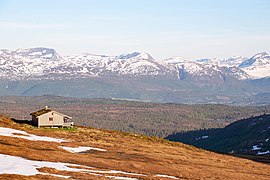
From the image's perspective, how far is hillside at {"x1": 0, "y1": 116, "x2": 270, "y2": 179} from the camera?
48281 mm

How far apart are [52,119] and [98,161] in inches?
1710

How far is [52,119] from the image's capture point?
102 metres

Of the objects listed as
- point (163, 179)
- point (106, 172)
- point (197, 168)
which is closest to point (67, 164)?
point (106, 172)

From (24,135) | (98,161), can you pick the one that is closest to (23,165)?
(98,161)

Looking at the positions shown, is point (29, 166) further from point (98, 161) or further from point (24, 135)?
point (24, 135)

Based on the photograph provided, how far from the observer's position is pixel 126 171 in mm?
55781

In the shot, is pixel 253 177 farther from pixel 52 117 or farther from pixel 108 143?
pixel 52 117

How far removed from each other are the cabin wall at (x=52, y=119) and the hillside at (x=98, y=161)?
8215 mm

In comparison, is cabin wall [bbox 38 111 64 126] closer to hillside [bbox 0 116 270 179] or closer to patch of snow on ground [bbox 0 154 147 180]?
hillside [bbox 0 116 270 179]

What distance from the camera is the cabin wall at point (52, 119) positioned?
329 feet

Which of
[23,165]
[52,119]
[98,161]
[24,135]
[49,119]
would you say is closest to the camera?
[23,165]

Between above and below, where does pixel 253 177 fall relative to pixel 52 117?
below

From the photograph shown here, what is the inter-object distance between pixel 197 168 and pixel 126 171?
1440cm

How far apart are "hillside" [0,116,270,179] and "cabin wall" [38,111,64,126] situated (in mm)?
8215
